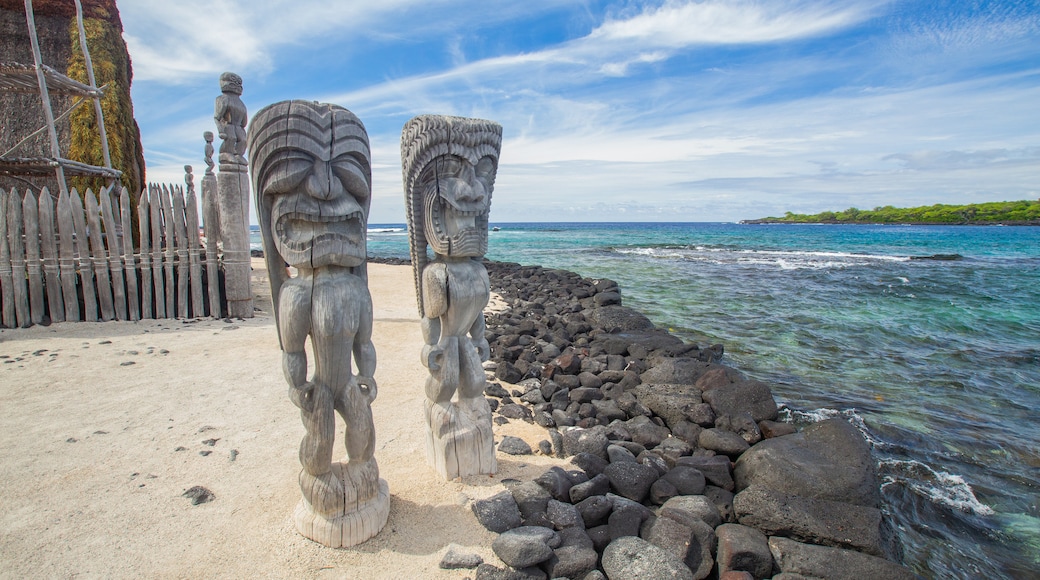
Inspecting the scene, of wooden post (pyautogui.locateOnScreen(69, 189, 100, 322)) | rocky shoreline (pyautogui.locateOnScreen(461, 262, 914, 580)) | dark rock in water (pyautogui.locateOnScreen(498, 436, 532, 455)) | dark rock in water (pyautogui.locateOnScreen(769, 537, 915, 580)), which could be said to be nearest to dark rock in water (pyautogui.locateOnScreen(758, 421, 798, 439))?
rocky shoreline (pyautogui.locateOnScreen(461, 262, 914, 580))

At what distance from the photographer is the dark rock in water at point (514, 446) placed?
172 inches

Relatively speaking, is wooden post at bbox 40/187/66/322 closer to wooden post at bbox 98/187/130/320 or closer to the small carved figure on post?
wooden post at bbox 98/187/130/320

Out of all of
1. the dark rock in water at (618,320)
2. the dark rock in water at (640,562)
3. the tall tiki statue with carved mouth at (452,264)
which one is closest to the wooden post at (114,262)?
the tall tiki statue with carved mouth at (452,264)

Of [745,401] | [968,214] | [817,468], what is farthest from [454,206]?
[968,214]

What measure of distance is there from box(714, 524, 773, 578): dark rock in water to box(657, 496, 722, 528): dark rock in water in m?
0.24

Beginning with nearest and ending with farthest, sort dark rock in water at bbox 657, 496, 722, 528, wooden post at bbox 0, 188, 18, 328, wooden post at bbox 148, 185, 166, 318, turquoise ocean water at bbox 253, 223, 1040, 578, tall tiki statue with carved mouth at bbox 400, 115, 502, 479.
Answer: dark rock in water at bbox 657, 496, 722, 528 → tall tiki statue with carved mouth at bbox 400, 115, 502, 479 → turquoise ocean water at bbox 253, 223, 1040, 578 → wooden post at bbox 0, 188, 18, 328 → wooden post at bbox 148, 185, 166, 318

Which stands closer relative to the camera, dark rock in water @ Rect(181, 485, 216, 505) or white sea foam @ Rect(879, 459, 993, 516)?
dark rock in water @ Rect(181, 485, 216, 505)

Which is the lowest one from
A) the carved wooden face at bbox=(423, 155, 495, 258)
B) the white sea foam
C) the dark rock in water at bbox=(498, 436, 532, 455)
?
the white sea foam

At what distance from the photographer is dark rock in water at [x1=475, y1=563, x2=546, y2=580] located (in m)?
2.78

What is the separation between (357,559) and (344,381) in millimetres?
1014

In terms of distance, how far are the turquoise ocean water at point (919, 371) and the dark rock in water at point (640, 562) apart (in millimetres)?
1992

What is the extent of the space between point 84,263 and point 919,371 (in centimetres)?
1270

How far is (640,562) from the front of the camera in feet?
9.43

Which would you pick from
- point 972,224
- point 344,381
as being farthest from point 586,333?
point 972,224
